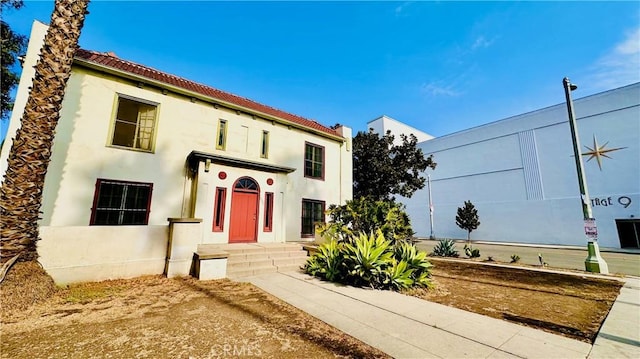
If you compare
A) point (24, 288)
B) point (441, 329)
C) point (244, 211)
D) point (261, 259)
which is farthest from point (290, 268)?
point (24, 288)

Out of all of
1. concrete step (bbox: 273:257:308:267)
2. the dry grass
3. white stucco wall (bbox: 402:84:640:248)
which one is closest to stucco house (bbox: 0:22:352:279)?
the dry grass

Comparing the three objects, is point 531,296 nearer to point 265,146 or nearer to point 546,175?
point 265,146

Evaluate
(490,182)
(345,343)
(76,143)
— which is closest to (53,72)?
(76,143)

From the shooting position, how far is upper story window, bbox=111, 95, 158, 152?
28.9 feet

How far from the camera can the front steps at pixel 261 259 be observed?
24.0ft

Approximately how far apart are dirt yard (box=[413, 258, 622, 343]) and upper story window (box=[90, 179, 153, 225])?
8955mm

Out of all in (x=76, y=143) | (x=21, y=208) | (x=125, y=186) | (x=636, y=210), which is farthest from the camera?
(x=636, y=210)

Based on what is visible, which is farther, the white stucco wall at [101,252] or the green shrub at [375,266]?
the green shrub at [375,266]

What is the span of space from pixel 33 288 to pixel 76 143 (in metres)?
4.76

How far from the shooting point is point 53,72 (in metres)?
5.70

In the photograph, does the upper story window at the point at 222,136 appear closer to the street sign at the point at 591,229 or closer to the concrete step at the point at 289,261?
the concrete step at the point at 289,261

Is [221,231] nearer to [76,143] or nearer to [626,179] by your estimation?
[76,143]

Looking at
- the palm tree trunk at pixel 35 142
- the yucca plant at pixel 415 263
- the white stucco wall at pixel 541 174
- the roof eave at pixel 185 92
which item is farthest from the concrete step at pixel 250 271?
the white stucco wall at pixel 541 174

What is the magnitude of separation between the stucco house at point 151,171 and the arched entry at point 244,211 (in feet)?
0.14
